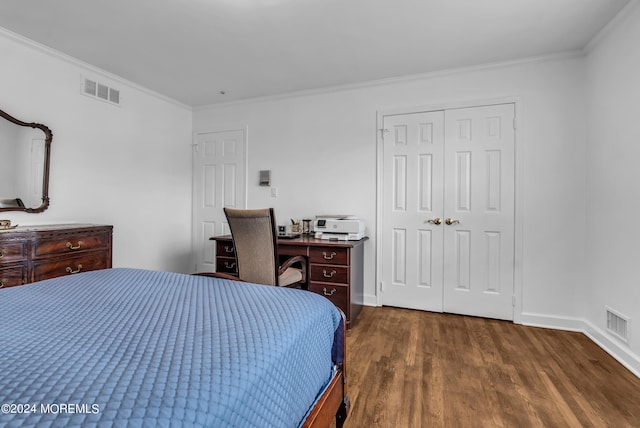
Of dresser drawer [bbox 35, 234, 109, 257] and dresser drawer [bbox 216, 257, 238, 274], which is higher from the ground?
A: dresser drawer [bbox 35, 234, 109, 257]

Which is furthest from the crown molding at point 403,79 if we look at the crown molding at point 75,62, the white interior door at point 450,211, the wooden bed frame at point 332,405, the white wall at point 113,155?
the wooden bed frame at point 332,405

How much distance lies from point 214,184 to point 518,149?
3.63m

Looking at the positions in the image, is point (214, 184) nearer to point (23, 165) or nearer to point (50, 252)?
point (23, 165)

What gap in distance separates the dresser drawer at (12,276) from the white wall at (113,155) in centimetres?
67

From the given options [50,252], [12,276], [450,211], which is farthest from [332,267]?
[12,276]

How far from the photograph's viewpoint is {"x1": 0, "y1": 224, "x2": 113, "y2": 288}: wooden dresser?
2.16 meters

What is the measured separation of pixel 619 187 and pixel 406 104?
76.4 inches

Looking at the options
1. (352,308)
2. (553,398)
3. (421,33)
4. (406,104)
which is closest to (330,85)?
(406,104)

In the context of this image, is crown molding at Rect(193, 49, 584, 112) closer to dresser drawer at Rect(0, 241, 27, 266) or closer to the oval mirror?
the oval mirror

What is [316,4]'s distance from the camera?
2168mm

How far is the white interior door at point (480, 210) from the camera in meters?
2.97

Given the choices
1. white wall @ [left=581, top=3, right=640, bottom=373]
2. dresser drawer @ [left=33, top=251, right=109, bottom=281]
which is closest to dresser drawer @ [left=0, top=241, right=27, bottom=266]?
dresser drawer @ [left=33, top=251, right=109, bottom=281]

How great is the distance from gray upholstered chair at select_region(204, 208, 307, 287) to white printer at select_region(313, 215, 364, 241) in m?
0.85

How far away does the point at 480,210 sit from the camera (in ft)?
10.0
